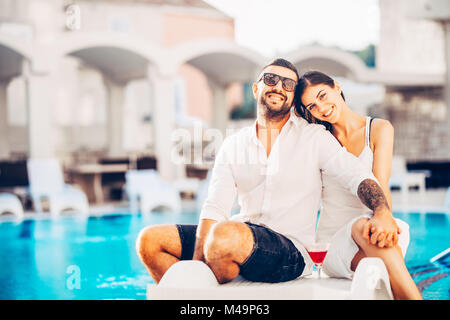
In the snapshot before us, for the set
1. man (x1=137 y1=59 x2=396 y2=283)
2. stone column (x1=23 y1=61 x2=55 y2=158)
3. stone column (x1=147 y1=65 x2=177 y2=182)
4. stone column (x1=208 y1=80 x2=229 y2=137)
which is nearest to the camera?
man (x1=137 y1=59 x2=396 y2=283)

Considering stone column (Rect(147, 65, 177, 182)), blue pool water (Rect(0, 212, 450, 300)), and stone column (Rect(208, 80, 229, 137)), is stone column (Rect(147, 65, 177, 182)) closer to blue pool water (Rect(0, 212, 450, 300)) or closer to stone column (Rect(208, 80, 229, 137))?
blue pool water (Rect(0, 212, 450, 300))

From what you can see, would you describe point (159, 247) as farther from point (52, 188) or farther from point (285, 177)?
point (52, 188)

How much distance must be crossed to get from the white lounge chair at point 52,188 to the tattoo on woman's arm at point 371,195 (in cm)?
854

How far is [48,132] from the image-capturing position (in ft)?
37.7

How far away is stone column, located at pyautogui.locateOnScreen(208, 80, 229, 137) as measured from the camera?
50.3 ft

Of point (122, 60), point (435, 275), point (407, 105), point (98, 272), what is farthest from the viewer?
point (407, 105)

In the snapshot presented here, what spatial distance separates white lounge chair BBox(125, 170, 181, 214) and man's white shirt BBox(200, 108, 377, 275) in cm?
774

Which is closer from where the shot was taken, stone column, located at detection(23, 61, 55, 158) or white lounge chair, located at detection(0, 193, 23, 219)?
white lounge chair, located at detection(0, 193, 23, 219)

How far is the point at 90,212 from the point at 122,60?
473cm

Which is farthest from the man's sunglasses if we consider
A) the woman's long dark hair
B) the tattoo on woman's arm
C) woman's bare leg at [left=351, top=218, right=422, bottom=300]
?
woman's bare leg at [left=351, top=218, right=422, bottom=300]

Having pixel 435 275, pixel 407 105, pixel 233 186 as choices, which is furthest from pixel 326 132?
pixel 407 105

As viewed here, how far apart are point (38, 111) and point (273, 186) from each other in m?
9.85

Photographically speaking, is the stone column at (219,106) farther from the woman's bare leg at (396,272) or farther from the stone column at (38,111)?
the woman's bare leg at (396,272)
